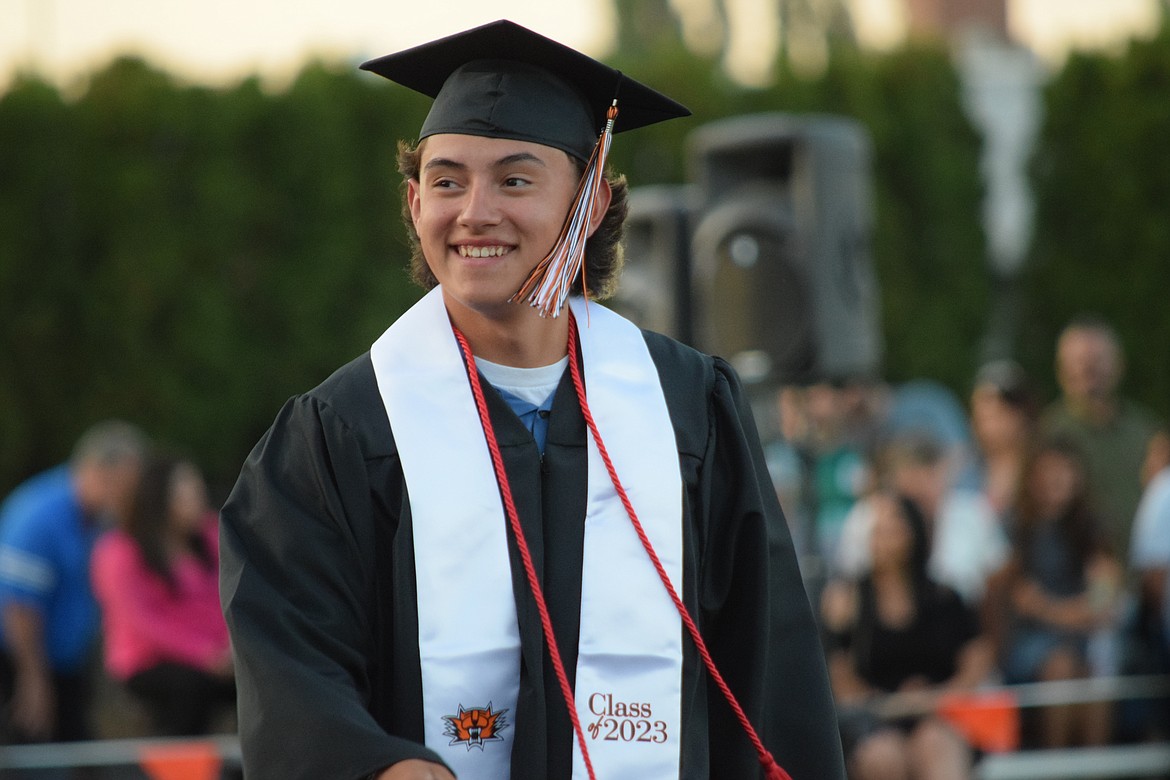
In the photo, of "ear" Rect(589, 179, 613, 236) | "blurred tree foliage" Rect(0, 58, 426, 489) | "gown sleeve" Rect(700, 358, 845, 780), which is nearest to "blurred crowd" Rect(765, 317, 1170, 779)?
"gown sleeve" Rect(700, 358, 845, 780)

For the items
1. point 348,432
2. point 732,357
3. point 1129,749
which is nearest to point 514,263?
point 348,432

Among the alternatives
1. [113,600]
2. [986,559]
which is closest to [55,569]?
[113,600]

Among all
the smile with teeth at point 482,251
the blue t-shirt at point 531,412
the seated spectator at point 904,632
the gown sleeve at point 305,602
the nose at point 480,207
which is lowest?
the seated spectator at point 904,632

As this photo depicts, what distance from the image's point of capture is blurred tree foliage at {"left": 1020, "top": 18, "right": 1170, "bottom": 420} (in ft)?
37.4

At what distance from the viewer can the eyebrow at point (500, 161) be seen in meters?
2.61

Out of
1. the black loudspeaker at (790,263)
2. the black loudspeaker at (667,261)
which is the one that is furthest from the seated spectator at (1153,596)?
the black loudspeaker at (667,261)

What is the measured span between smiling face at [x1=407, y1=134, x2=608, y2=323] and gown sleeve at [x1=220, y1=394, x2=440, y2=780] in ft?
1.00

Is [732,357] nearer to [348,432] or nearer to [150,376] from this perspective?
[348,432]

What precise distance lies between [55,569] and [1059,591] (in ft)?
13.6

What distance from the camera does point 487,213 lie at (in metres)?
2.55

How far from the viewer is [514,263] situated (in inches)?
102

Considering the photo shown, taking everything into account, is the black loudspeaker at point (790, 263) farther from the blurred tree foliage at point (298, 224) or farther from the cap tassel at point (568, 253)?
the blurred tree foliage at point (298, 224)

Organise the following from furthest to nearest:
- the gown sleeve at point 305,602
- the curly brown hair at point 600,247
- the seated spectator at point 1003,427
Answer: the seated spectator at point 1003,427, the curly brown hair at point 600,247, the gown sleeve at point 305,602

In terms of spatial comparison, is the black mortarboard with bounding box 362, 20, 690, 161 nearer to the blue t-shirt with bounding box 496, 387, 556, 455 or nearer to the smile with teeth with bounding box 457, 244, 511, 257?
the smile with teeth with bounding box 457, 244, 511, 257
